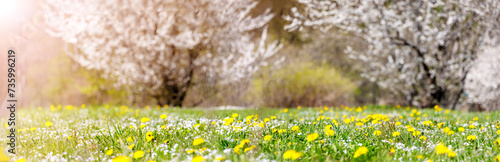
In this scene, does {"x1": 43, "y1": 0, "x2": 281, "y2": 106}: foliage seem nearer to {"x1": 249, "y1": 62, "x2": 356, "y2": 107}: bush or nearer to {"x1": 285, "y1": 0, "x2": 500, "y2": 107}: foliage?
{"x1": 249, "y1": 62, "x2": 356, "y2": 107}: bush

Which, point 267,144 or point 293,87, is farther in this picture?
point 293,87

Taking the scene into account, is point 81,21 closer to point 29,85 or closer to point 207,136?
point 207,136

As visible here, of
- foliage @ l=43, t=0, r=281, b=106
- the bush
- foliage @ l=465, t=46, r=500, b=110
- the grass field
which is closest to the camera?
the grass field

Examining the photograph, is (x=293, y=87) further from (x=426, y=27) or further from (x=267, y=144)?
(x=267, y=144)

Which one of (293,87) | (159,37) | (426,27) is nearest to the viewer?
(426,27)

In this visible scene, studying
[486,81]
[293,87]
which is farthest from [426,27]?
[293,87]

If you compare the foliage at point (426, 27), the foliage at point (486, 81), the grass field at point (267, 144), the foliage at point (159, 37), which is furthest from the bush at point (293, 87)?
the grass field at point (267, 144)

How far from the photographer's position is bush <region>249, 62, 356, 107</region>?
43.0 ft

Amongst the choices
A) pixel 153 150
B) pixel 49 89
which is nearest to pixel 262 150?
pixel 153 150

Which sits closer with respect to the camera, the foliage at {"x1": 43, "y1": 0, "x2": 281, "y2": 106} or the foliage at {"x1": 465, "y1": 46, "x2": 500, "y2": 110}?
the foliage at {"x1": 43, "y1": 0, "x2": 281, "y2": 106}

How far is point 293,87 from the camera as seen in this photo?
1340cm

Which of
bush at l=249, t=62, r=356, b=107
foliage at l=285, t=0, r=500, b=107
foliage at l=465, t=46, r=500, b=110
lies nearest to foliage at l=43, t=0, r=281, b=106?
bush at l=249, t=62, r=356, b=107

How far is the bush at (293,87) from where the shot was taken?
1311 centimetres

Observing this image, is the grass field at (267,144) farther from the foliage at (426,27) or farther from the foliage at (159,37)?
the foliage at (159,37)
